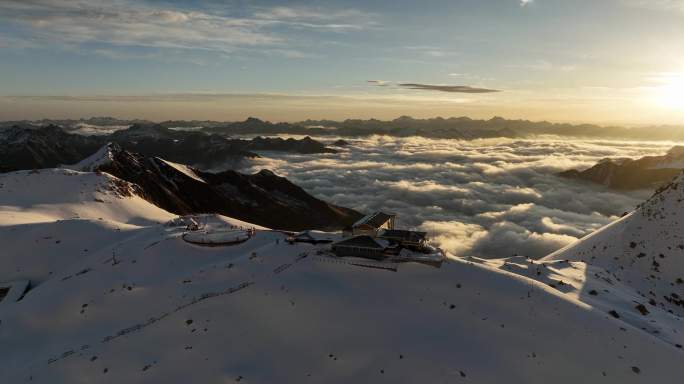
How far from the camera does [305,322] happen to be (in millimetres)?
28359

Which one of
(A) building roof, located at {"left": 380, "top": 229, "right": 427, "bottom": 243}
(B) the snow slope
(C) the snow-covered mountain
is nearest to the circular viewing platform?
(C) the snow-covered mountain

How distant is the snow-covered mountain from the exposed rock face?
310ft

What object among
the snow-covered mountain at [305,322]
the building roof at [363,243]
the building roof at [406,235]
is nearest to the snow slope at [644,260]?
the snow-covered mountain at [305,322]

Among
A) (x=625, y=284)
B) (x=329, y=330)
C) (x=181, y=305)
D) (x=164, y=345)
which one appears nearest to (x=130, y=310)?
(x=181, y=305)

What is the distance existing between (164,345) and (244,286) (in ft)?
28.6

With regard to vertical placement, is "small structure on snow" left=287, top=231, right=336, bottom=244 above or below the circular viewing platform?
above

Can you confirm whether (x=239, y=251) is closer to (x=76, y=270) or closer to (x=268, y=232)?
(x=268, y=232)

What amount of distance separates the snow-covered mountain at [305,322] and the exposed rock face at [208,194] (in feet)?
310

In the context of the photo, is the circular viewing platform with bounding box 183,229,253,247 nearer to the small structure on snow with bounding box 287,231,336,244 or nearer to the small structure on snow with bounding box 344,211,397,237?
the small structure on snow with bounding box 287,231,336,244

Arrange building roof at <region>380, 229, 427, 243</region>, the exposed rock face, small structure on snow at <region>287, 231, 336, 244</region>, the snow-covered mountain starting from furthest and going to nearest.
→ 1. the exposed rock face
2. small structure on snow at <region>287, 231, 336, 244</region>
3. building roof at <region>380, 229, 427, 243</region>
4. the snow-covered mountain

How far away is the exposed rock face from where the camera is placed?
144m

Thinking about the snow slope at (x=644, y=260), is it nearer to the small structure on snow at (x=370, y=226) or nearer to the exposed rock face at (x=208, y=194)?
the small structure on snow at (x=370, y=226)

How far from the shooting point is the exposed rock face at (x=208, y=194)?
5679 inches

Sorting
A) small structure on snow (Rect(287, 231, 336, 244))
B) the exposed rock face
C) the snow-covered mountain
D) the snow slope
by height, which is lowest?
the exposed rock face
